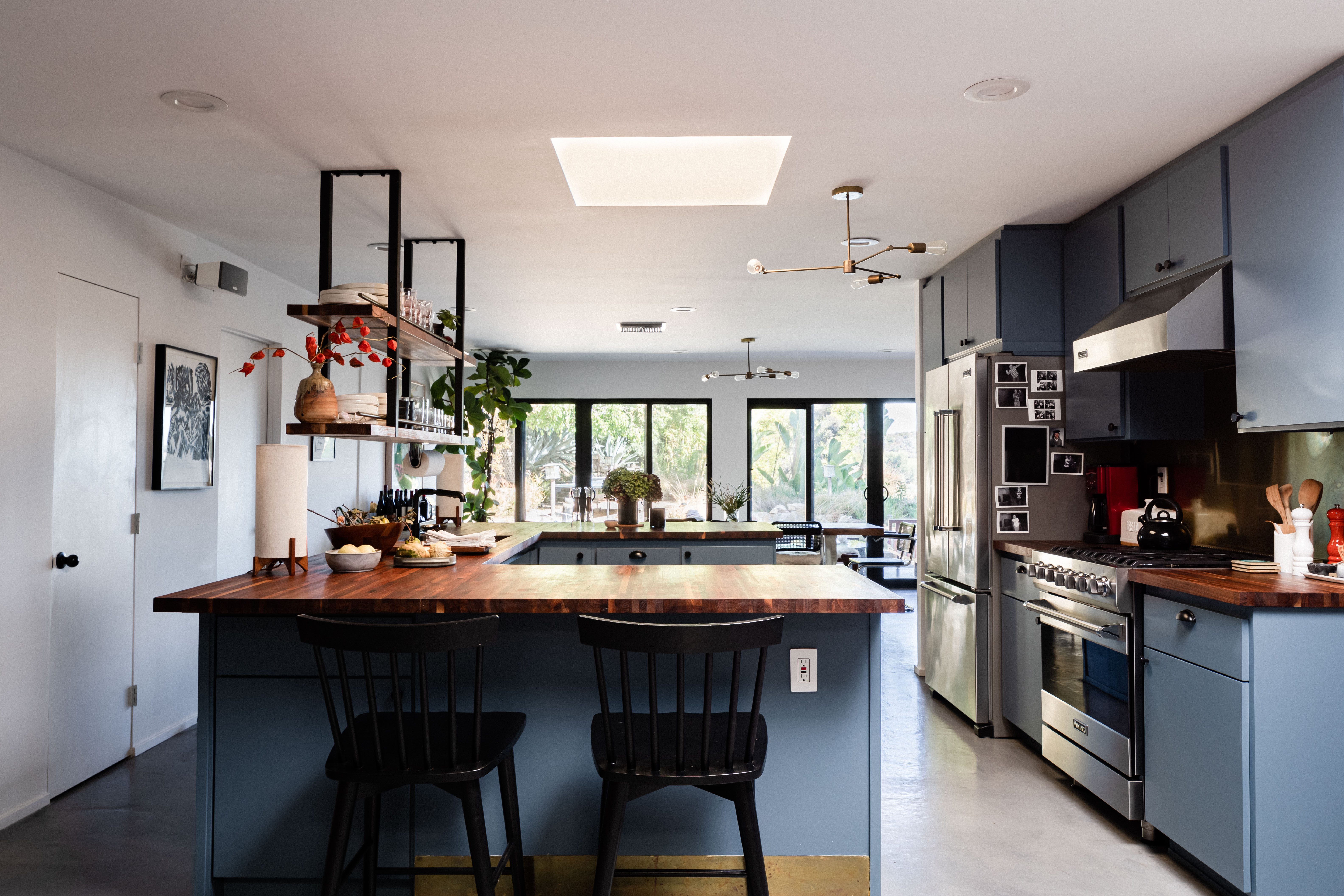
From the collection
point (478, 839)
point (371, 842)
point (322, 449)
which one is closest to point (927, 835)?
point (478, 839)

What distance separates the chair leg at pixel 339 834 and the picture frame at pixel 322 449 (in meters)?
3.95

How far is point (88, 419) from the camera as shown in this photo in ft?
11.5

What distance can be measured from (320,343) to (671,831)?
2.59 meters

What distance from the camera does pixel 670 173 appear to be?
151 inches

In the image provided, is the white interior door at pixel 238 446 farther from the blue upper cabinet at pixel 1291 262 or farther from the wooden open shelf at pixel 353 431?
the blue upper cabinet at pixel 1291 262

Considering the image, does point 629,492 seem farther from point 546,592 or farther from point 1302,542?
point 1302,542

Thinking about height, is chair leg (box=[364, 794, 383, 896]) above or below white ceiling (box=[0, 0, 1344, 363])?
below

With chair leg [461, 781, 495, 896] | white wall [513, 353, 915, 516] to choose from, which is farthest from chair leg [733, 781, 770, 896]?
white wall [513, 353, 915, 516]

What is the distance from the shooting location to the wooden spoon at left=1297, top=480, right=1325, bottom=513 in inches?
109

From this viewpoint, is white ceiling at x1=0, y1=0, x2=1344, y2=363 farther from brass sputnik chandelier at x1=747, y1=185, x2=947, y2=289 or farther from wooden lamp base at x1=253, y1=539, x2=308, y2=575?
wooden lamp base at x1=253, y1=539, x2=308, y2=575

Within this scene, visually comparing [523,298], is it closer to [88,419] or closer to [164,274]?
[164,274]

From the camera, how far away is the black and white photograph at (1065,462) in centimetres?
409

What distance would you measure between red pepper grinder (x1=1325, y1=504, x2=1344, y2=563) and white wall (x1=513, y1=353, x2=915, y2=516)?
6650 millimetres

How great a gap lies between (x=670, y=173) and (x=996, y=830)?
298 centimetres
